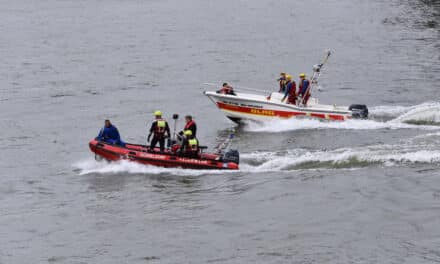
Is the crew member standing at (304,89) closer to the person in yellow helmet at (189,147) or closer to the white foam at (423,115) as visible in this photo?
the white foam at (423,115)

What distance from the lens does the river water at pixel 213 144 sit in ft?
69.3

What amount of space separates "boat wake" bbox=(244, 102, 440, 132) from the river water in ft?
0.28

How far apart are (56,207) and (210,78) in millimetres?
21225

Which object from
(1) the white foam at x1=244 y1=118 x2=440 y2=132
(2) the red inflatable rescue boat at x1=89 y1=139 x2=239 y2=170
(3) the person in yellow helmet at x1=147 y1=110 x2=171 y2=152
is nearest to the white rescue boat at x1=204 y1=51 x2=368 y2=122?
(1) the white foam at x1=244 y1=118 x2=440 y2=132

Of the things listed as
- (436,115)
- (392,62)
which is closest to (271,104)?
(436,115)

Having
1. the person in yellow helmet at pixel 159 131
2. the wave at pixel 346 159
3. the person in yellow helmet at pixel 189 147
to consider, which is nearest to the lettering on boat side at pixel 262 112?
the wave at pixel 346 159

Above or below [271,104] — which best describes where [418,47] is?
above

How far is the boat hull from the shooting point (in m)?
32.8

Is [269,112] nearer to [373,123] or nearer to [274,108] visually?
[274,108]

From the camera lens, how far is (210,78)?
44.4 m

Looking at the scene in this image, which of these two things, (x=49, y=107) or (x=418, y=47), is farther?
(x=418, y=47)

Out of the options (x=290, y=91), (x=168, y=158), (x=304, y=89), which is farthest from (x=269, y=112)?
(x=168, y=158)

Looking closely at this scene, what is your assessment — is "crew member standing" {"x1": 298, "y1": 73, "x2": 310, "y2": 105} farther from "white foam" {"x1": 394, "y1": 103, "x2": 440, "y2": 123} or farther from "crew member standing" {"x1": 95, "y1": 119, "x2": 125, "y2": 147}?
"crew member standing" {"x1": 95, "y1": 119, "x2": 125, "y2": 147}

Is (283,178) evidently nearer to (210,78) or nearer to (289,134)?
(289,134)
